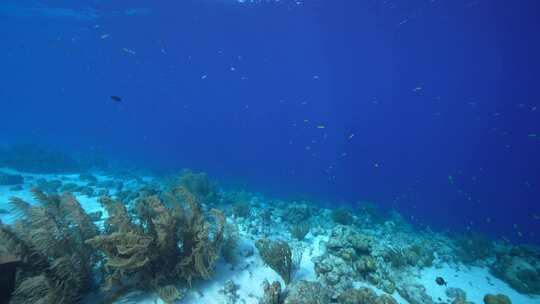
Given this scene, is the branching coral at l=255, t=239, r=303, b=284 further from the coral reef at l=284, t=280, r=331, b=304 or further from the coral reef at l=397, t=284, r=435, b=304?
the coral reef at l=397, t=284, r=435, b=304

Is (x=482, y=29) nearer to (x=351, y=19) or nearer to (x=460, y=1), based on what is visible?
(x=460, y=1)

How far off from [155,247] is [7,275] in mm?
2121

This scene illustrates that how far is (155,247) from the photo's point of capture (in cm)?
559

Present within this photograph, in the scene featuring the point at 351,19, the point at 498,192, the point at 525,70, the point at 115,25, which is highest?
the point at 115,25

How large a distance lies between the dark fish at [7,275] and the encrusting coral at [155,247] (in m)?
1.04

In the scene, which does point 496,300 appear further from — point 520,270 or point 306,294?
point 306,294

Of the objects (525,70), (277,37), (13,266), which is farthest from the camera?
(277,37)

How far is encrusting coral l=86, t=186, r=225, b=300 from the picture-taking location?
5.14 metres

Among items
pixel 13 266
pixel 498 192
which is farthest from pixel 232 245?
pixel 498 192

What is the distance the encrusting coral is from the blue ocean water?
14.4 metres

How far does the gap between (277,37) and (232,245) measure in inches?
1473

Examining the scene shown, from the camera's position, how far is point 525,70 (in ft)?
117

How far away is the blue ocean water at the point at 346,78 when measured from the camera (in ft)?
101

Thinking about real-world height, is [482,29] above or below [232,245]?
above
